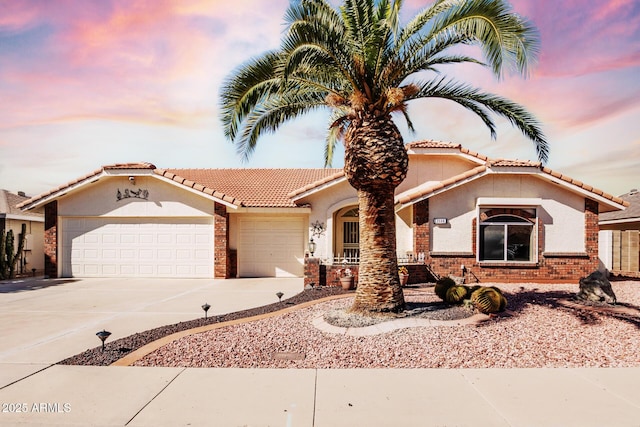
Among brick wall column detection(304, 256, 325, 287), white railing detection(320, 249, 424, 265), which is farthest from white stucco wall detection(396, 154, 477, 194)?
brick wall column detection(304, 256, 325, 287)

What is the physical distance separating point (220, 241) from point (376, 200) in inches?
369

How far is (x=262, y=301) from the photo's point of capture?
1095 cm

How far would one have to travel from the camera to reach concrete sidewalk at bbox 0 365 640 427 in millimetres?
4168

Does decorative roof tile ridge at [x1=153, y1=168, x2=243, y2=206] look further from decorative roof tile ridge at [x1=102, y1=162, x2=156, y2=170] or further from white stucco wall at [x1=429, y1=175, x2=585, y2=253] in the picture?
white stucco wall at [x1=429, y1=175, x2=585, y2=253]

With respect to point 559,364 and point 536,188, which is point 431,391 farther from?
point 536,188

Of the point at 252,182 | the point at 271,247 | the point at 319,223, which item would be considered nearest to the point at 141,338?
the point at 319,223

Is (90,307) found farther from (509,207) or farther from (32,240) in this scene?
(509,207)

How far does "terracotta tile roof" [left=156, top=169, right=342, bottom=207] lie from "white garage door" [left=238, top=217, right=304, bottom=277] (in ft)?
2.99

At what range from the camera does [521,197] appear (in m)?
13.7

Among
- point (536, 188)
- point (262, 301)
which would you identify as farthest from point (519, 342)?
point (536, 188)

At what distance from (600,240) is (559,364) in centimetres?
1286

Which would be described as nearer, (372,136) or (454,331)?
(454,331)

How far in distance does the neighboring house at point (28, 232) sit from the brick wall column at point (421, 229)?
15.6 meters

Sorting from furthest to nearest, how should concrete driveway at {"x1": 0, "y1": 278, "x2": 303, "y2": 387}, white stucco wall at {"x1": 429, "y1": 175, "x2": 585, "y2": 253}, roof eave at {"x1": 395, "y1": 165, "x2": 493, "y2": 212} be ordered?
white stucco wall at {"x1": 429, "y1": 175, "x2": 585, "y2": 253}, roof eave at {"x1": 395, "y1": 165, "x2": 493, "y2": 212}, concrete driveway at {"x1": 0, "y1": 278, "x2": 303, "y2": 387}
